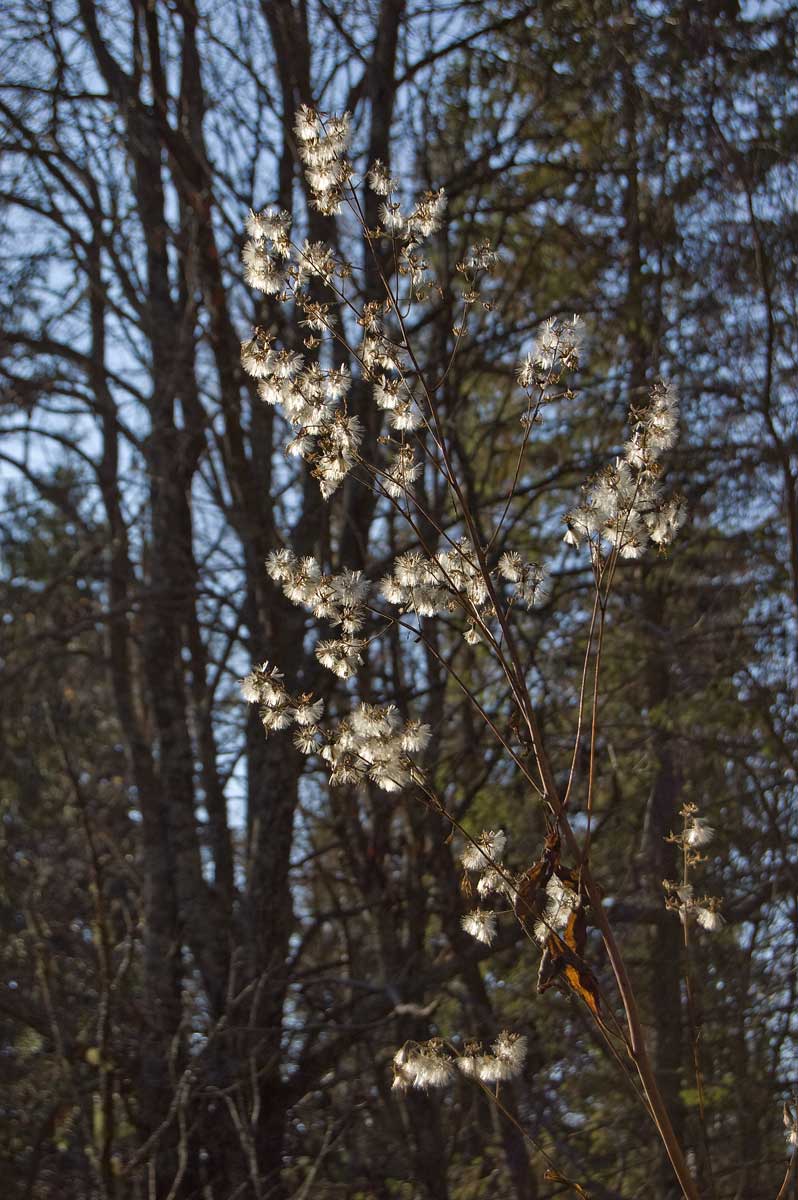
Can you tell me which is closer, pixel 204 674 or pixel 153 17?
pixel 153 17

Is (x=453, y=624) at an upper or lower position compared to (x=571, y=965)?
upper

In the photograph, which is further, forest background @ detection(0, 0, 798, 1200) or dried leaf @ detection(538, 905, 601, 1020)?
forest background @ detection(0, 0, 798, 1200)

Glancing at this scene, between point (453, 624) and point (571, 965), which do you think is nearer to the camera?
point (571, 965)

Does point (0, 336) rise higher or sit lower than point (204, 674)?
higher

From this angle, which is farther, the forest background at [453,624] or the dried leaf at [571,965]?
the forest background at [453,624]

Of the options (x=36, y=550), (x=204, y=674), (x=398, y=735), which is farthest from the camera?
(x=36, y=550)

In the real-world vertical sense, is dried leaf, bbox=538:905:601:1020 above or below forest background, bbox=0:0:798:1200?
below

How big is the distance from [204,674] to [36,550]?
309 centimetres

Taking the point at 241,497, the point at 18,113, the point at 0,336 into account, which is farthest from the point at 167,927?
the point at 18,113

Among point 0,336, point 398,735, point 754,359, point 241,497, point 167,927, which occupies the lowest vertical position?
point 398,735

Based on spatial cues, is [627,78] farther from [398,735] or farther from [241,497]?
[398,735]

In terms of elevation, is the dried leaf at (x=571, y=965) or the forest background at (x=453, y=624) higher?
the forest background at (x=453, y=624)

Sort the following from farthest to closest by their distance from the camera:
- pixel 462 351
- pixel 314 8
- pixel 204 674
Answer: pixel 204 674
pixel 462 351
pixel 314 8

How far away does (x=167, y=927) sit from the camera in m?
6.14
